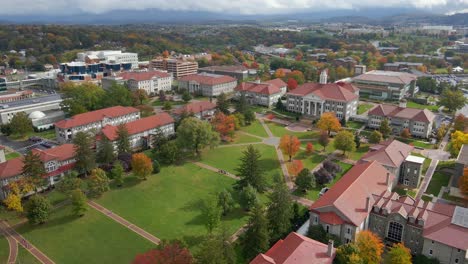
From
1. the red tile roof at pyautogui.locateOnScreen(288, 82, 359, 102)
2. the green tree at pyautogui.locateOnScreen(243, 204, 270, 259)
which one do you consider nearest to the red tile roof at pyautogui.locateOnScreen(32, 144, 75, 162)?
the green tree at pyautogui.locateOnScreen(243, 204, 270, 259)

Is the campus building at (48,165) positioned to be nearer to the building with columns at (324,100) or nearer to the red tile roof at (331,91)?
the building with columns at (324,100)

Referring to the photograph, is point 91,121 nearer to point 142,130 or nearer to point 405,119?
point 142,130

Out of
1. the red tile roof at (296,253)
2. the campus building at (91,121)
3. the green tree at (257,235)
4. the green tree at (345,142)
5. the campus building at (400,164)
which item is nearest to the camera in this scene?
the red tile roof at (296,253)

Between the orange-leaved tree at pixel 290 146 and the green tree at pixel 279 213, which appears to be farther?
the orange-leaved tree at pixel 290 146

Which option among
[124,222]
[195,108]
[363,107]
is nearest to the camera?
[124,222]

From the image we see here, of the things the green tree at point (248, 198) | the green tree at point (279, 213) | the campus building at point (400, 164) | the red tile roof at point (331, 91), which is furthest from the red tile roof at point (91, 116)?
the campus building at point (400, 164)

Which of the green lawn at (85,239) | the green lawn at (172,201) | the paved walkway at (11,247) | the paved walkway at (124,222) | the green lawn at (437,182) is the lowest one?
the paved walkway at (11,247)

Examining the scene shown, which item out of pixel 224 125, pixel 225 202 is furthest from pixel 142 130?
pixel 225 202
